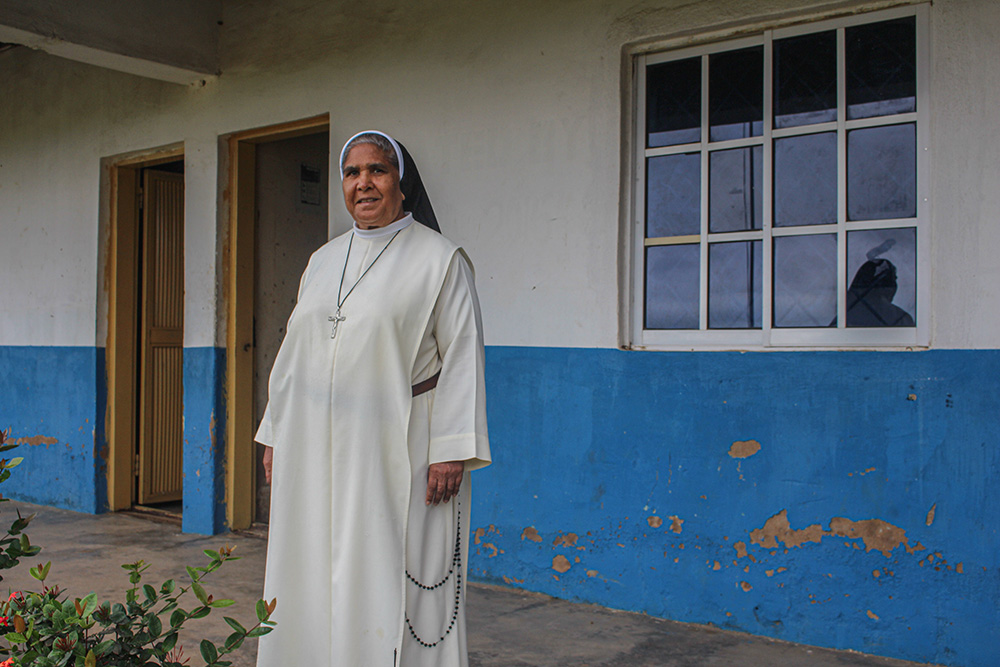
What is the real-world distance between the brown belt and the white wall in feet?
5.49

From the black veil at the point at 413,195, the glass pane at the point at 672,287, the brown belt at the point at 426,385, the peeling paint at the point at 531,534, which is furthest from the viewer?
the peeling paint at the point at 531,534

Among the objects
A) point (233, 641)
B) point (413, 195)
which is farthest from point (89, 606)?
point (413, 195)

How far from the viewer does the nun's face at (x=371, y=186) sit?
278cm

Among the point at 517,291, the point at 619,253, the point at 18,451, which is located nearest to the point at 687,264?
the point at 619,253

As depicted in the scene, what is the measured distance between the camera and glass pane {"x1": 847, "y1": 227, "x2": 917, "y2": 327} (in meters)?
3.68

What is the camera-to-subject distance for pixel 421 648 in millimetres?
2689

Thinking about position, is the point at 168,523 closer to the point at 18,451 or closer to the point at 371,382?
the point at 18,451

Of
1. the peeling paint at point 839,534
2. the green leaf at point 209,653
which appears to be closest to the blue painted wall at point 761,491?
the peeling paint at point 839,534

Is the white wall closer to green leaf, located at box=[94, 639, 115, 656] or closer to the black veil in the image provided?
the black veil

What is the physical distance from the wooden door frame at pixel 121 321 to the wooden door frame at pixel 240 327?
3.66 feet

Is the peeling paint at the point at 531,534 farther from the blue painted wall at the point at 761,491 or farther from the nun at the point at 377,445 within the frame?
the nun at the point at 377,445

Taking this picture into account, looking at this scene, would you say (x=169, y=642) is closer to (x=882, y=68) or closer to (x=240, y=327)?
(x=882, y=68)

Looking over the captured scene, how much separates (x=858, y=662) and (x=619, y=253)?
6.60 feet

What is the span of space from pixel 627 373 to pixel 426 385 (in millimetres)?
1696
